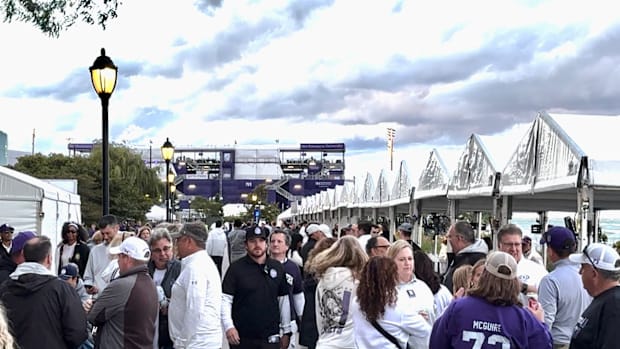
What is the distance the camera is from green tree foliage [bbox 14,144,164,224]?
4327cm

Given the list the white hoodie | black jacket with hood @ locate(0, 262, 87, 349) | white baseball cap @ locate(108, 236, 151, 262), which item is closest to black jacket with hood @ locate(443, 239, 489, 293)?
the white hoodie

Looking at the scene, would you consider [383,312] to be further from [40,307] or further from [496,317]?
[40,307]

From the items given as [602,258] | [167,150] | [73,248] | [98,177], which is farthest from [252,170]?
[602,258]

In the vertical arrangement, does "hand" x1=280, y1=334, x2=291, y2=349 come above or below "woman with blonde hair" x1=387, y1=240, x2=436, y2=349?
below

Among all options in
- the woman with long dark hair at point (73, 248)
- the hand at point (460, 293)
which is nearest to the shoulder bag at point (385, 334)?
the hand at point (460, 293)

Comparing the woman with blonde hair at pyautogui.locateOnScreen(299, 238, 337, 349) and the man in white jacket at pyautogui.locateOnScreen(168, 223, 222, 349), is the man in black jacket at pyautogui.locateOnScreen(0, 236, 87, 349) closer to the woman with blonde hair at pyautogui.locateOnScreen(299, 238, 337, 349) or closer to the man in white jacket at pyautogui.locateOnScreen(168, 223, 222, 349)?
the man in white jacket at pyautogui.locateOnScreen(168, 223, 222, 349)

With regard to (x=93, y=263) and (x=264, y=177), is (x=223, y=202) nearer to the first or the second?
(x=264, y=177)

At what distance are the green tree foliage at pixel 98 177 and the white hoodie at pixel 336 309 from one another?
113 ft

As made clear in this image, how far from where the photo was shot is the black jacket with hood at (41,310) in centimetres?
525

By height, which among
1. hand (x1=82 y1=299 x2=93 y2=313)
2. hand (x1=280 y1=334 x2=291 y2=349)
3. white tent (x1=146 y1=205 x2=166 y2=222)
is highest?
hand (x1=82 y1=299 x2=93 y2=313)

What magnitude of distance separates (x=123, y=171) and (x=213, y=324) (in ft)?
180

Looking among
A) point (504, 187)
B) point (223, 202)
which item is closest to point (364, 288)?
point (504, 187)

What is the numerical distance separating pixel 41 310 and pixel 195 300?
131cm

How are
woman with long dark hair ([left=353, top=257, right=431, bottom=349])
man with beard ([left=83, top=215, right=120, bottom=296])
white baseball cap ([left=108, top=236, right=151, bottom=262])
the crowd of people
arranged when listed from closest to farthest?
the crowd of people < woman with long dark hair ([left=353, top=257, right=431, bottom=349]) < white baseball cap ([left=108, top=236, right=151, bottom=262]) < man with beard ([left=83, top=215, right=120, bottom=296])
